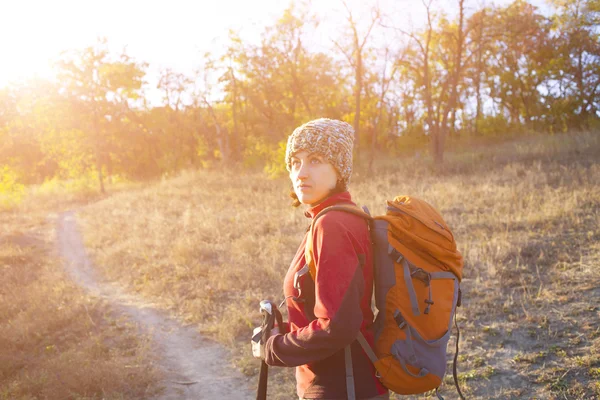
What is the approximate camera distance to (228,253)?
8539mm

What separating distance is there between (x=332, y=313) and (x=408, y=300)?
329 millimetres

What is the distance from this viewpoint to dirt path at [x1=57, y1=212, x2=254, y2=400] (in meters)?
A: 4.59

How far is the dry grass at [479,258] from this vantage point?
14.1 ft

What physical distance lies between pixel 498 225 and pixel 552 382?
430 cm

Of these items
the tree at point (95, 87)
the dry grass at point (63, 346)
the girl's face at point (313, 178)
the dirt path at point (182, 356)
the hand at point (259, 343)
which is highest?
the tree at point (95, 87)

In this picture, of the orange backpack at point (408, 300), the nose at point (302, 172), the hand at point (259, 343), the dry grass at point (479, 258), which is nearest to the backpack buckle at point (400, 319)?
the orange backpack at point (408, 300)

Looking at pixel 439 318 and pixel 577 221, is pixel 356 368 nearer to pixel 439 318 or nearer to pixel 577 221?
pixel 439 318

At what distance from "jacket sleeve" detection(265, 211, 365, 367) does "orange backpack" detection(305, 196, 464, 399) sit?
0.10 meters

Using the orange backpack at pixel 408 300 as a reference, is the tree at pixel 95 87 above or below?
above

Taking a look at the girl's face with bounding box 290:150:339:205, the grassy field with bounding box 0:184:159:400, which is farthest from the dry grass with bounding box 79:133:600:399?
the girl's face with bounding box 290:150:339:205

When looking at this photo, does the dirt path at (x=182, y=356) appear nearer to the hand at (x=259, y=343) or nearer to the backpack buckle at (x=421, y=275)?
the hand at (x=259, y=343)

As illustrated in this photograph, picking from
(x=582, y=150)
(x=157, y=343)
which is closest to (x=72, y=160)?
(x=157, y=343)

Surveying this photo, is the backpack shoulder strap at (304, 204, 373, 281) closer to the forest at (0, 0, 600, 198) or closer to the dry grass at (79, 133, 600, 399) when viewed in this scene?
the dry grass at (79, 133, 600, 399)

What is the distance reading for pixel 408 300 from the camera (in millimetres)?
1759
